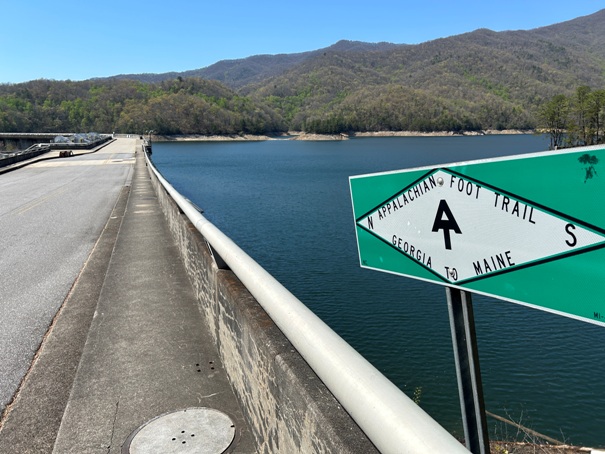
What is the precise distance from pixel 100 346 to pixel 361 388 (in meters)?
4.19

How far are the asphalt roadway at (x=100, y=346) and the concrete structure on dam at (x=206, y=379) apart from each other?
17mm

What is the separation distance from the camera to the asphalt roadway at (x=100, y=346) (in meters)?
3.92

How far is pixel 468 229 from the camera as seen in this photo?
186 cm

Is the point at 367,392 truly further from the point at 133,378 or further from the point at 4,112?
the point at 4,112

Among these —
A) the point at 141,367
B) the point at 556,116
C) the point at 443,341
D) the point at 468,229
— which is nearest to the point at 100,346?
the point at 141,367

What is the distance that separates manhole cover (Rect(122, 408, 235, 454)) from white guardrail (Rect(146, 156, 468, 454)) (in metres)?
1.19

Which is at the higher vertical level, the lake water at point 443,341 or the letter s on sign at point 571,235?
the letter s on sign at point 571,235

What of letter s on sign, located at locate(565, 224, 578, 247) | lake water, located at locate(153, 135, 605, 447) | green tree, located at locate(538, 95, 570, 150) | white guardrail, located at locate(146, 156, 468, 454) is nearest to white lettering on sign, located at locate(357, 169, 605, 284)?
letter s on sign, located at locate(565, 224, 578, 247)

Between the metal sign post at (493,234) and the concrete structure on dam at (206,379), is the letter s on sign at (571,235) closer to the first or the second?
the metal sign post at (493,234)

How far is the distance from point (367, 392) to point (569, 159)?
112 centimetres

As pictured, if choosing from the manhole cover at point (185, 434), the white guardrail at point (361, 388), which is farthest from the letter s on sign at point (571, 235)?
the manhole cover at point (185, 434)

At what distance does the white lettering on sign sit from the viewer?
1561 mm

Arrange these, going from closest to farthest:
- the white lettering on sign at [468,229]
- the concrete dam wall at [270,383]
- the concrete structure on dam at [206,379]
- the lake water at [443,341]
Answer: the white lettering on sign at [468,229] < the concrete structure on dam at [206,379] < the concrete dam wall at [270,383] < the lake water at [443,341]

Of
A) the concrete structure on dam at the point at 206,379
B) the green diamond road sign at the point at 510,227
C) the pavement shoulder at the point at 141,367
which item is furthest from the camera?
the pavement shoulder at the point at 141,367
